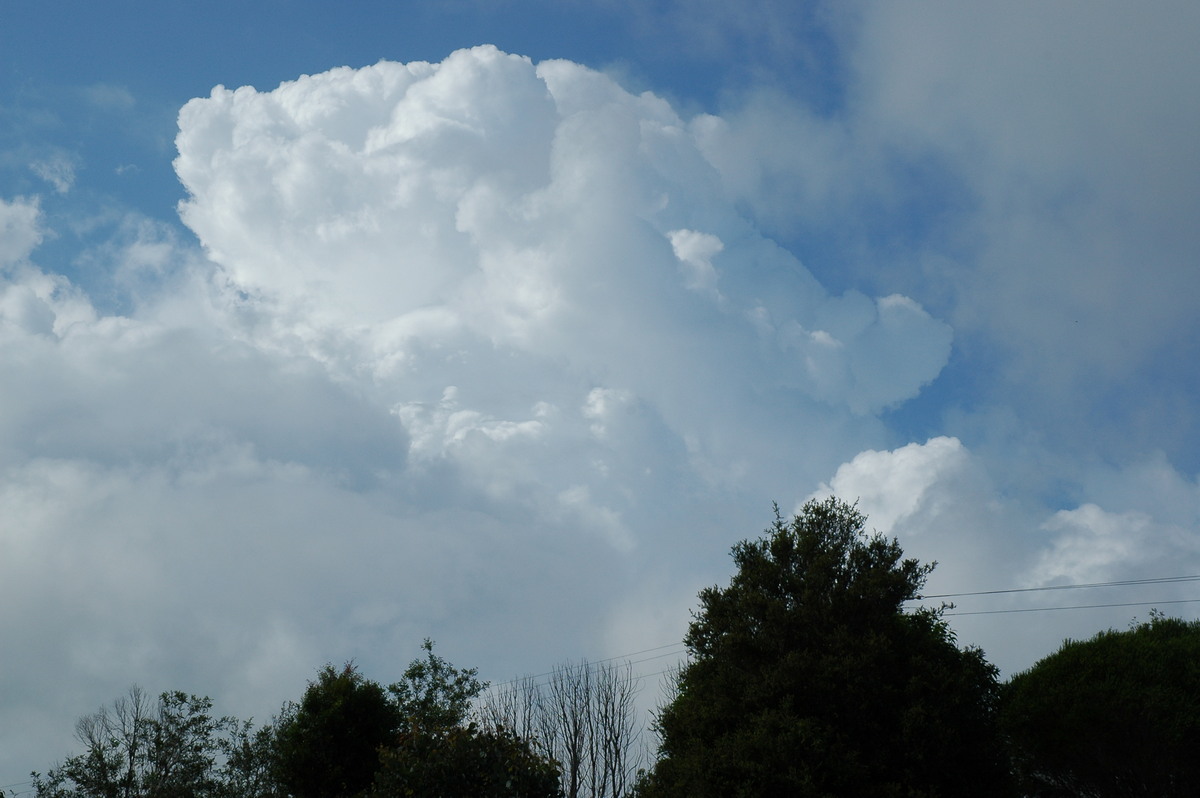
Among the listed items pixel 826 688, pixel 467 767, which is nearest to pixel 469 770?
pixel 467 767

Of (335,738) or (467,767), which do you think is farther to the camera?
(335,738)

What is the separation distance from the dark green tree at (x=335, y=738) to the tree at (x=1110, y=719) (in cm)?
1918

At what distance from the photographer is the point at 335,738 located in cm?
2661

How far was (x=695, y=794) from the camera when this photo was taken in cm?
2088

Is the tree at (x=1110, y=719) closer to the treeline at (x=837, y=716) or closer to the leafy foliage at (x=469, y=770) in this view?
the treeline at (x=837, y=716)

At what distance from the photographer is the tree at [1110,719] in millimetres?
24219

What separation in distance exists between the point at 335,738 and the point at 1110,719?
22463 millimetres

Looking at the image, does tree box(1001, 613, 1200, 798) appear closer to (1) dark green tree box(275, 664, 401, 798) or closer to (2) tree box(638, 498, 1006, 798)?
(2) tree box(638, 498, 1006, 798)

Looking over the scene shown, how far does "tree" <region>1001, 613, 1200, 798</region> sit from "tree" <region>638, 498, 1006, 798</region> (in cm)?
341

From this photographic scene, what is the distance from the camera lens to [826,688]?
Answer: 70.9 feet

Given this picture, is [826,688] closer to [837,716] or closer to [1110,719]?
[837,716]

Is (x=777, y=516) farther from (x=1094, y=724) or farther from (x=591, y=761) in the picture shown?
(x=591, y=761)

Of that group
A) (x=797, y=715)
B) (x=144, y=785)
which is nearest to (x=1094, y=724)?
(x=797, y=715)

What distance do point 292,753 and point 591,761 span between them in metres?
18.6
